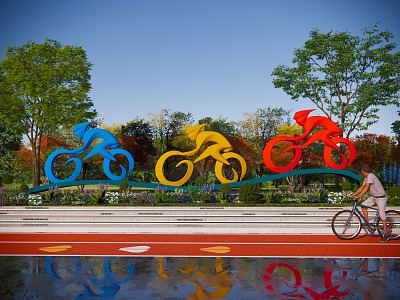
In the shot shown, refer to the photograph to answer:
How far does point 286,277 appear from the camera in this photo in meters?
7.57

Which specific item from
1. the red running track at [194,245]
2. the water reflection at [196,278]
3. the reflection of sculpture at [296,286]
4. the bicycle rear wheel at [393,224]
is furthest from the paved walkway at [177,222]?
the reflection of sculpture at [296,286]

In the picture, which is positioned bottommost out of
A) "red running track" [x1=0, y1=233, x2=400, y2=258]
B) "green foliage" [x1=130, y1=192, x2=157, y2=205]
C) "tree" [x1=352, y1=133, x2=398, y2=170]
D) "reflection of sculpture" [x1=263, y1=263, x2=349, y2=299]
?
"red running track" [x1=0, y1=233, x2=400, y2=258]

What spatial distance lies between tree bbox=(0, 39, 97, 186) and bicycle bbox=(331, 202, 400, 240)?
28.2m

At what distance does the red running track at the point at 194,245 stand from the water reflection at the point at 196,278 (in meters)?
0.79

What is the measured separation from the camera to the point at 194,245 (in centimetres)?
1116

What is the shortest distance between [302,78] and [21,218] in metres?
30.0

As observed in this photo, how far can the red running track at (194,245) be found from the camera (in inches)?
392

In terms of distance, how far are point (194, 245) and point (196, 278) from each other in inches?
144

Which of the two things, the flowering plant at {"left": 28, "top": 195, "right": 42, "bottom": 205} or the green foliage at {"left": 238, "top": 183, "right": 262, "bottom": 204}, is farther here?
the green foliage at {"left": 238, "top": 183, "right": 262, "bottom": 204}

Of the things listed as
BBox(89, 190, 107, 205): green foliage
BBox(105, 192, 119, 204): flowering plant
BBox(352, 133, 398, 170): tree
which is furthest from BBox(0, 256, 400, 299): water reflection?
BBox(352, 133, 398, 170): tree

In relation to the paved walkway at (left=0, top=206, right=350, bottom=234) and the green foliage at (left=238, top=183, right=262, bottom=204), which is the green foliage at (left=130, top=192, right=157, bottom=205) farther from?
the green foliage at (left=238, top=183, right=262, bottom=204)

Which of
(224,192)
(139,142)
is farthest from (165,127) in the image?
(224,192)

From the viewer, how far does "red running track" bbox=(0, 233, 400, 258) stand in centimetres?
997

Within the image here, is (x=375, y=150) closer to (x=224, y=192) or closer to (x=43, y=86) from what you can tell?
(x=224, y=192)
